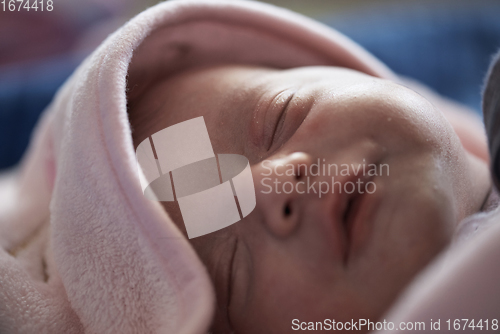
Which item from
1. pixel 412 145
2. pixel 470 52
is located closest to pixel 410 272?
pixel 412 145

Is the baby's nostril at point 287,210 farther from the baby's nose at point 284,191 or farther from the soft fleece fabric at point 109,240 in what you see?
the soft fleece fabric at point 109,240

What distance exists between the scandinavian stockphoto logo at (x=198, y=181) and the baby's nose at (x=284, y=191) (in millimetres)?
29

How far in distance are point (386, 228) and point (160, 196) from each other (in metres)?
0.31

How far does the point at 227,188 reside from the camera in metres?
0.54

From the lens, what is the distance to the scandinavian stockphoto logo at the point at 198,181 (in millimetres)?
529

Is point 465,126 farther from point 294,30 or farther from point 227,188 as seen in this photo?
point 227,188

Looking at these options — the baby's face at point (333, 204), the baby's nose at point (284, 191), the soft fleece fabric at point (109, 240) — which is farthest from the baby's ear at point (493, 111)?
the soft fleece fabric at point (109, 240)

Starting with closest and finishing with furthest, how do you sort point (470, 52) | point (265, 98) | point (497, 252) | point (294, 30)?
point (497, 252), point (265, 98), point (294, 30), point (470, 52)

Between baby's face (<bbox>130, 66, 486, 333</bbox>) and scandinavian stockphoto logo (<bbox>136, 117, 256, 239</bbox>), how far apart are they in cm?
1

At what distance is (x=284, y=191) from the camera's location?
497 mm

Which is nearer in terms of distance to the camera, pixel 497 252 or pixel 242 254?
pixel 497 252

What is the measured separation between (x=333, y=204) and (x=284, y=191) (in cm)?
7

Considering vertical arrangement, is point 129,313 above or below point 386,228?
below

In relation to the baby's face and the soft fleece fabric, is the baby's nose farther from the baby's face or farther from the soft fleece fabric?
the soft fleece fabric
